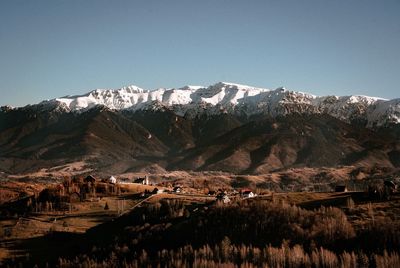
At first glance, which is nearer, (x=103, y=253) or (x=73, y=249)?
(x=103, y=253)

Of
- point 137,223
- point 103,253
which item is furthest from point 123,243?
point 137,223

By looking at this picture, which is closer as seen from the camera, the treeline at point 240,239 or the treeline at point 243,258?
the treeline at point 243,258

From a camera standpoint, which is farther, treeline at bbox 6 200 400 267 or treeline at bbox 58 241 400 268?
treeline at bbox 6 200 400 267

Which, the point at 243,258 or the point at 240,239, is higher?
the point at 240,239

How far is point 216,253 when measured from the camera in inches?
4897

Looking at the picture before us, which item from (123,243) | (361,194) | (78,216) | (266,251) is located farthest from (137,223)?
(361,194)

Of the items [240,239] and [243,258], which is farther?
Answer: [240,239]

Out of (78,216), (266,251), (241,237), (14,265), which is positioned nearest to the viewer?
(266,251)

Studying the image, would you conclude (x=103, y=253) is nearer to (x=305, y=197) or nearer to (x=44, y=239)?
(x=44, y=239)

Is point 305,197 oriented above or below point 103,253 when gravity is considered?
above

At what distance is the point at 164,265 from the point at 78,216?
77.8 m

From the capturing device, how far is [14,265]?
147 meters

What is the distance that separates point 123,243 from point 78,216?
156ft

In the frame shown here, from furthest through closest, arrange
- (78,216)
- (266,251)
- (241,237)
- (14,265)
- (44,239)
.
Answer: (78,216) < (44,239) < (14,265) < (241,237) < (266,251)
